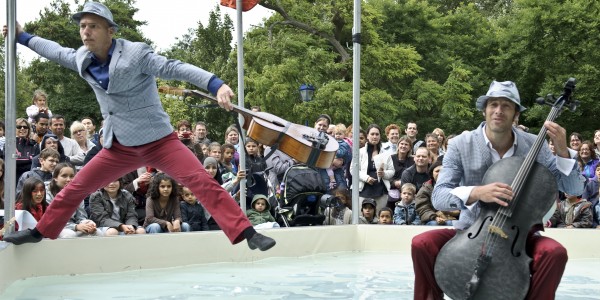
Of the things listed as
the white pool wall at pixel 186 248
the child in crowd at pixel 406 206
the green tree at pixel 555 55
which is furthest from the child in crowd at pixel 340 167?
the green tree at pixel 555 55

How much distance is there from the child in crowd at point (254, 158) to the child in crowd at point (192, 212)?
1147 mm

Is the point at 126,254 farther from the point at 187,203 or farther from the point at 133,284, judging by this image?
the point at 187,203

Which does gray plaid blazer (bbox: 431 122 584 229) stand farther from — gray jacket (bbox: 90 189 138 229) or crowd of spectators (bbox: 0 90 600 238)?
gray jacket (bbox: 90 189 138 229)

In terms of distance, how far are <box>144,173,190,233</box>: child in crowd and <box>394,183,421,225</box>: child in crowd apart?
8.28 feet

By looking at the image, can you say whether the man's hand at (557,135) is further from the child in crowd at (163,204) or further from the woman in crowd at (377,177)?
the woman in crowd at (377,177)

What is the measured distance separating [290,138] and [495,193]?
105 inches

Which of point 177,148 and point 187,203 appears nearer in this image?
point 177,148

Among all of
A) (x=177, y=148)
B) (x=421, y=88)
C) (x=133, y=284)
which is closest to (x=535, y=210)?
(x=177, y=148)

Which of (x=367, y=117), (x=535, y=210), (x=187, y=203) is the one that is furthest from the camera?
(x=367, y=117)

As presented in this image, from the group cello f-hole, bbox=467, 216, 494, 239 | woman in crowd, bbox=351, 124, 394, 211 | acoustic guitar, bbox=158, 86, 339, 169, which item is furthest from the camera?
woman in crowd, bbox=351, 124, 394, 211

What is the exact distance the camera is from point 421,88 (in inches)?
1038

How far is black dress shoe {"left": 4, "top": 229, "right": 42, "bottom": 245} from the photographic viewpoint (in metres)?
5.88

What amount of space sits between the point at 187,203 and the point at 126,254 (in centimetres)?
161

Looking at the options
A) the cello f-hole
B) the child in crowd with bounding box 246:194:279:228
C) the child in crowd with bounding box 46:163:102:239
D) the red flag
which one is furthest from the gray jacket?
the cello f-hole
